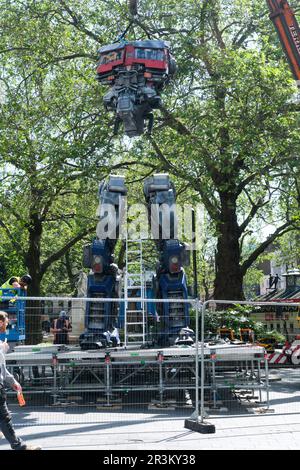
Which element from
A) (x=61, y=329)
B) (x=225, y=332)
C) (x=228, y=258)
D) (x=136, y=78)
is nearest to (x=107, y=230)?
(x=61, y=329)

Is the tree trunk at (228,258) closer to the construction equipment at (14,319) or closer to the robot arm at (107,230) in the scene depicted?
the robot arm at (107,230)

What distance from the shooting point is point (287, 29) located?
12445mm

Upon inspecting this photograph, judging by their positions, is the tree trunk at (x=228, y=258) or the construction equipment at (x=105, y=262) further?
the tree trunk at (x=228, y=258)

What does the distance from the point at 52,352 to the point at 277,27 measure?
7503 millimetres

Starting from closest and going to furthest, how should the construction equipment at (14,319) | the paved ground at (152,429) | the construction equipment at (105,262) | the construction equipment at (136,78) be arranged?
the paved ground at (152,429) → the construction equipment at (136,78) → the construction equipment at (105,262) → the construction equipment at (14,319)

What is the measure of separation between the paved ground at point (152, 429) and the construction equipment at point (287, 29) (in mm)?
6338

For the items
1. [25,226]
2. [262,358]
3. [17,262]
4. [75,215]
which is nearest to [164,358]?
[262,358]

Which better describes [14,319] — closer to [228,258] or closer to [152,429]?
[152,429]

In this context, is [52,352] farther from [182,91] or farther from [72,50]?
[72,50]

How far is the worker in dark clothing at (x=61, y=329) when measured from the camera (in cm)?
1192

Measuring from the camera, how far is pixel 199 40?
20.2 m

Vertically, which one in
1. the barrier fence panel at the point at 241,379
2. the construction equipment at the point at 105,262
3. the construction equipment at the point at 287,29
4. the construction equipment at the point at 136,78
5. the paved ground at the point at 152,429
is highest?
the construction equipment at the point at 287,29

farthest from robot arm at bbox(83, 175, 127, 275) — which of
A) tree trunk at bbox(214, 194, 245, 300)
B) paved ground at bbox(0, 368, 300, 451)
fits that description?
tree trunk at bbox(214, 194, 245, 300)

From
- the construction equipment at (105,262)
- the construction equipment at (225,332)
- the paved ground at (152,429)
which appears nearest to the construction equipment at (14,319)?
the construction equipment at (105,262)
